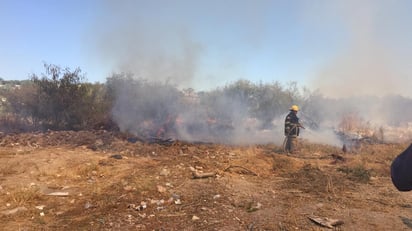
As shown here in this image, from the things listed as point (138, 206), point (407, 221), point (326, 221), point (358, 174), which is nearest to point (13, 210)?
point (138, 206)

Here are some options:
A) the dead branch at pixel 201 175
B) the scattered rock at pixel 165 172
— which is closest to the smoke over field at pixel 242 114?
the scattered rock at pixel 165 172

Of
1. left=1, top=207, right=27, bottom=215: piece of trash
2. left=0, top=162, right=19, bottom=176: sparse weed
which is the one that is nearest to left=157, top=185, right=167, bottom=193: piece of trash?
left=1, top=207, right=27, bottom=215: piece of trash

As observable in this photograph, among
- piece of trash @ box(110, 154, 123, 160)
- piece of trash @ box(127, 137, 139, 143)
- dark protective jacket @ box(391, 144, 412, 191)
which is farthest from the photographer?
piece of trash @ box(127, 137, 139, 143)

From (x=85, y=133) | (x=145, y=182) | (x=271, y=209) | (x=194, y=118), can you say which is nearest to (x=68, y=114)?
(x=85, y=133)

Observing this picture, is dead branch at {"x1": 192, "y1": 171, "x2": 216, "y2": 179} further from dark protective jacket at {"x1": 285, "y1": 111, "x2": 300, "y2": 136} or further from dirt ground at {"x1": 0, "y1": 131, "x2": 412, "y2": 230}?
dark protective jacket at {"x1": 285, "y1": 111, "x2": 300, "y2": 136}

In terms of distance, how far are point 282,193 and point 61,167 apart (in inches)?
197

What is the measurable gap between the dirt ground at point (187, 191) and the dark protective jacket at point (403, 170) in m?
3.24

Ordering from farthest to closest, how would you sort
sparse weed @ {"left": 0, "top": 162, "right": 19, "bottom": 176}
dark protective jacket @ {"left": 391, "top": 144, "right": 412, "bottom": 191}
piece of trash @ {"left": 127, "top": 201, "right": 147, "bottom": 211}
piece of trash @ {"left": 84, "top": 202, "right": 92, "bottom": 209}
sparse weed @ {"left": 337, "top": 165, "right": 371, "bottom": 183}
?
sparse weed @ {"left": 337, "top": 165, "right": 371, "bottom": 183}
sparse weed @ {"left": 0, "top": 162, "right": 19, "bottom": 176}
piece of trash @ {"left": 84, "top": 202, "right": 92, "bottom": 209}
piece of trash @ {"left": 127, "top": 201, "right": 147, "bottom": 211}
dark protective jacket @ {"left": 391, "top": 144, "right": 412, "bottom": 191}

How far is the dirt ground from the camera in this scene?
15.9 ft

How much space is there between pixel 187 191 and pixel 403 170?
5.01m

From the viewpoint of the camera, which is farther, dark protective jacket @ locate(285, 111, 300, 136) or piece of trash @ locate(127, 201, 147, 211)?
dark protective jacket @ locate(285, 111, 300, 136)

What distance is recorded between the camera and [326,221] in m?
4.75

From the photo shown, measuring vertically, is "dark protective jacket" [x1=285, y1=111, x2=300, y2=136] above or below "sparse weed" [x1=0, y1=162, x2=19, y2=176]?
above

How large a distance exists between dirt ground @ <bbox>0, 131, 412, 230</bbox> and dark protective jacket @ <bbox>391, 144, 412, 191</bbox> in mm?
3235
